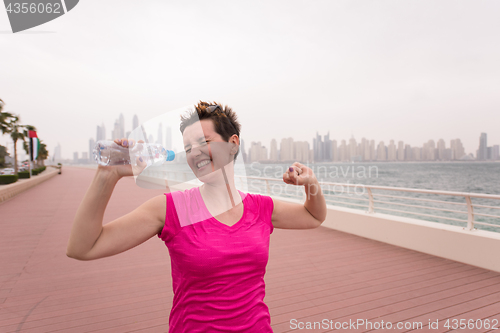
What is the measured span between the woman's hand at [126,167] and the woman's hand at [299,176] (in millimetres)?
513

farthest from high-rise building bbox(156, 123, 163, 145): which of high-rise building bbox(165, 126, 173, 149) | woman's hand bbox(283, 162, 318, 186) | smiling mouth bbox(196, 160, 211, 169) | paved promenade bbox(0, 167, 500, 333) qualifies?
paved promenade bbox(0, 167, 500, 333)

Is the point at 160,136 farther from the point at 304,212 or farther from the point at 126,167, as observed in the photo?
the point at 304,212

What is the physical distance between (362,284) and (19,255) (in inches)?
205

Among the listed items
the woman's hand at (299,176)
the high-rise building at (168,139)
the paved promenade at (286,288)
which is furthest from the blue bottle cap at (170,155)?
the paved promenade at (286,288)

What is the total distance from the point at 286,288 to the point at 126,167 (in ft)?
10.3

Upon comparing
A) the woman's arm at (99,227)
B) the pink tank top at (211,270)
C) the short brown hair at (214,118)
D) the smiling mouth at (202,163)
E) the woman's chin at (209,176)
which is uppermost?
the short brown hair at (214,118)

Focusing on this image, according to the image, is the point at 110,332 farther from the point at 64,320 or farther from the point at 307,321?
the point at 307,321

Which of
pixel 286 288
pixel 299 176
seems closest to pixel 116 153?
pixel 299 176

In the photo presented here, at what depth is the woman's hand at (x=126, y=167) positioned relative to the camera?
737 mm

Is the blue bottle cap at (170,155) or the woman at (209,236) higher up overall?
the blue bottle cap at (170,155)

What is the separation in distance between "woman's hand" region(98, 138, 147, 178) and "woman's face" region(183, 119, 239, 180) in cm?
22

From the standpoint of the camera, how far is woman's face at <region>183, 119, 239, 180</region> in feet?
3.10

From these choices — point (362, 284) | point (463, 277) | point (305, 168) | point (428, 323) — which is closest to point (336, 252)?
point (362, 284)

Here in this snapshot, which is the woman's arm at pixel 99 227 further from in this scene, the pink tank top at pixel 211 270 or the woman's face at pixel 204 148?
the woman's face at pixel 204 148
